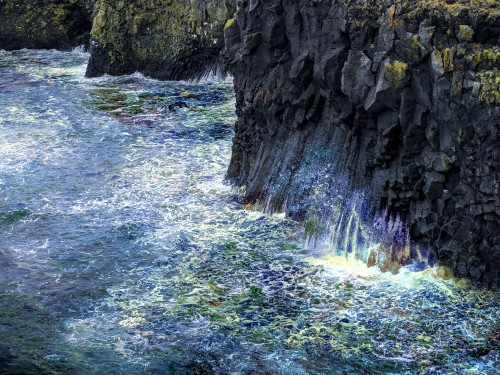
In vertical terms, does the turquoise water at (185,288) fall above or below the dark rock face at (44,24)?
below

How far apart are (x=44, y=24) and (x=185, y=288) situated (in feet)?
113

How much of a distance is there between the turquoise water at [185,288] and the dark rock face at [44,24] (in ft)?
65.9

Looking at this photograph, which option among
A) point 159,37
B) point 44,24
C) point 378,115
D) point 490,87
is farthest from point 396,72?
point 44,24

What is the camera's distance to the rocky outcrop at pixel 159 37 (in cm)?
4038

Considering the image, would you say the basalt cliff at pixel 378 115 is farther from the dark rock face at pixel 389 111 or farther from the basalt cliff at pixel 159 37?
the basalt cliff at pixel 159 37

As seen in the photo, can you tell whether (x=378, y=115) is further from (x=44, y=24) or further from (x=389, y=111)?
(x=44, y=24)

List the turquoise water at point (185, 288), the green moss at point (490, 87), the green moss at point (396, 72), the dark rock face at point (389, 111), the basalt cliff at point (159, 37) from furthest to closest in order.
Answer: the basalt cliff at point (159, 37) < the green moss at point (396, 72) < the dark rock face at point (389, 111) < the green moss at point (490, 87) < the turquoise water at point (185, 288)

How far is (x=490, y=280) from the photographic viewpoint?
18750 mm

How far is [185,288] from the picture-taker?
1978 centimetres

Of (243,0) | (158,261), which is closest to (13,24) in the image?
A: (243,0)

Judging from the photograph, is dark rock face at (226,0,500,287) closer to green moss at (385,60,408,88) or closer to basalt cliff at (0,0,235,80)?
green moss at (385,60,408,88)

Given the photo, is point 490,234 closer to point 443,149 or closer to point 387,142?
point 443,149

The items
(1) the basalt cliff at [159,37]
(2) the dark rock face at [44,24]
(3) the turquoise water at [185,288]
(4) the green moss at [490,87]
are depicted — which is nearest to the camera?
(3) the turquoise water at [185,288]

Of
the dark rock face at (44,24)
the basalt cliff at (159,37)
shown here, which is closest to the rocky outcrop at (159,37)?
the basalt cliff at (159,37)
